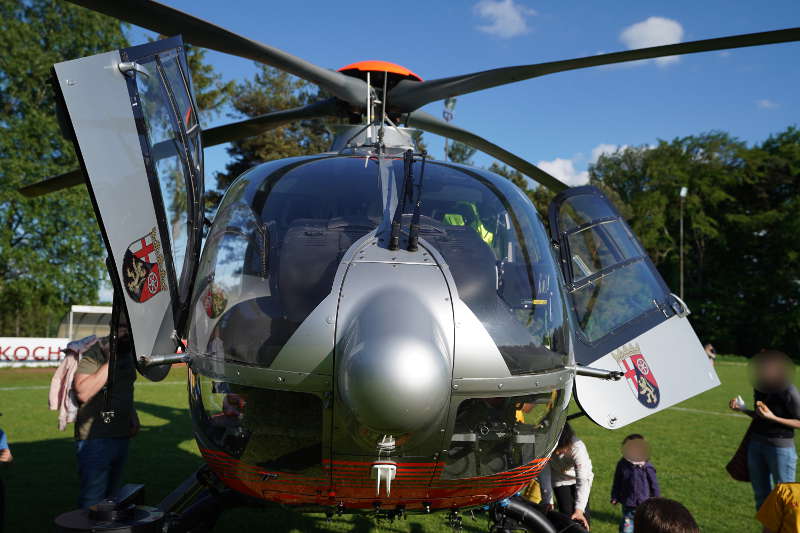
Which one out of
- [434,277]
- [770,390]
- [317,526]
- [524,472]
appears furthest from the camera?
[317,526]

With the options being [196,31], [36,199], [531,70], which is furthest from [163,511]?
[36,199]

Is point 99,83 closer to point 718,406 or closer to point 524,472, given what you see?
point 524,472

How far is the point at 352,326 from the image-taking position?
201 centimetres

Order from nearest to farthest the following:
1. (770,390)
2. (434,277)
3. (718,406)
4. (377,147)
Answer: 1. (434,277)
2. (377,147)
3. (770,390)
4. (718,406)

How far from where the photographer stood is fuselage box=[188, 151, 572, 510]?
1979 millimetres

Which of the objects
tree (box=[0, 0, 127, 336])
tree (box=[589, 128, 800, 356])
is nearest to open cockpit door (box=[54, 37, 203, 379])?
tree (box=[0, 0, 127, 336])

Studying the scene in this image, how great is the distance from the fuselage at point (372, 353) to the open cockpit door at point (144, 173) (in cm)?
→ 24

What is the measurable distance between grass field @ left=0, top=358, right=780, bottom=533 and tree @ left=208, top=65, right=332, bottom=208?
12.5 metres

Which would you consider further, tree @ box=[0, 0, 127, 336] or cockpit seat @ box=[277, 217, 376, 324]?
tree @ box=[0, 0, 127, 336]

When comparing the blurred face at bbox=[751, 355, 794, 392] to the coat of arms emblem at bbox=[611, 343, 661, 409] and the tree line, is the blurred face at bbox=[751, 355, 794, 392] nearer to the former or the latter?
the coat of arms emblem at bbox=[611, 343, 661, 409]

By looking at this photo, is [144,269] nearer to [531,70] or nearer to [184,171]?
[184,171]

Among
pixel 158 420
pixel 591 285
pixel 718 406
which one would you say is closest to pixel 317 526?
pixel 591 285

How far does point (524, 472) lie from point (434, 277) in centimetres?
94

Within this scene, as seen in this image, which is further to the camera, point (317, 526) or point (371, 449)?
point (317, 526)
